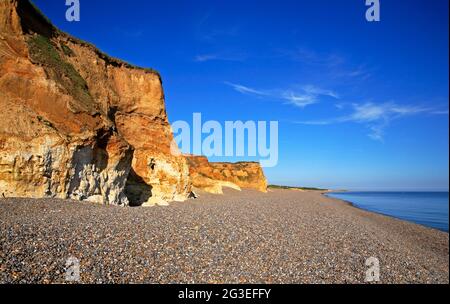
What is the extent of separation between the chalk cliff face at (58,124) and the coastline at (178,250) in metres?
2.30

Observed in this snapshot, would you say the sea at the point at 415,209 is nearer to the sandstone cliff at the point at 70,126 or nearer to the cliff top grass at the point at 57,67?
the sandstone cliff at the point at 70,126

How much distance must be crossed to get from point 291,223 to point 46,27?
65.1ft

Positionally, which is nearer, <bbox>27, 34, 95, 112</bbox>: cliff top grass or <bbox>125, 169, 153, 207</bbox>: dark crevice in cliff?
<bbox>27, 34, 95, 112</bbox>: cliff top grass

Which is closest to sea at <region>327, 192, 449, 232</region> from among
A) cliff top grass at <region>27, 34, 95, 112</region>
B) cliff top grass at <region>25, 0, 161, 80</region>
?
cliff top grass at <region>27, 34, 95, 112</region>


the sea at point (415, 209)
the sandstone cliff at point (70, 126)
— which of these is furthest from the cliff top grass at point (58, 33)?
the sea at point (415, 209)

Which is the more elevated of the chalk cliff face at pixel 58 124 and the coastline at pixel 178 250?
the chalk cliff face at pixel 58 124

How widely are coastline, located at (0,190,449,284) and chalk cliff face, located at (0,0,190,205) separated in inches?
90.4

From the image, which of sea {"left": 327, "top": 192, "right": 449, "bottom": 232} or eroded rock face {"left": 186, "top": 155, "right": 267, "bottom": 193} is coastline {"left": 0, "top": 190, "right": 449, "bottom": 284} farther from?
eroded rock face {"left": 186, "top": 155, "right": 267, "bottom": 193}

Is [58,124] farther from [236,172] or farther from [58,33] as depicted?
[236,172]

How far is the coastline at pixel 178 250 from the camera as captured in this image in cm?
617

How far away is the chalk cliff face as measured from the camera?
12.1 metres

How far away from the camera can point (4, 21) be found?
13344mm

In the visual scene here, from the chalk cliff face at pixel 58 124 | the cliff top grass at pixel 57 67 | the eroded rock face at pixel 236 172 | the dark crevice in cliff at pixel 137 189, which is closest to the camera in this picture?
the chalk cliff face at pixel 58 124
